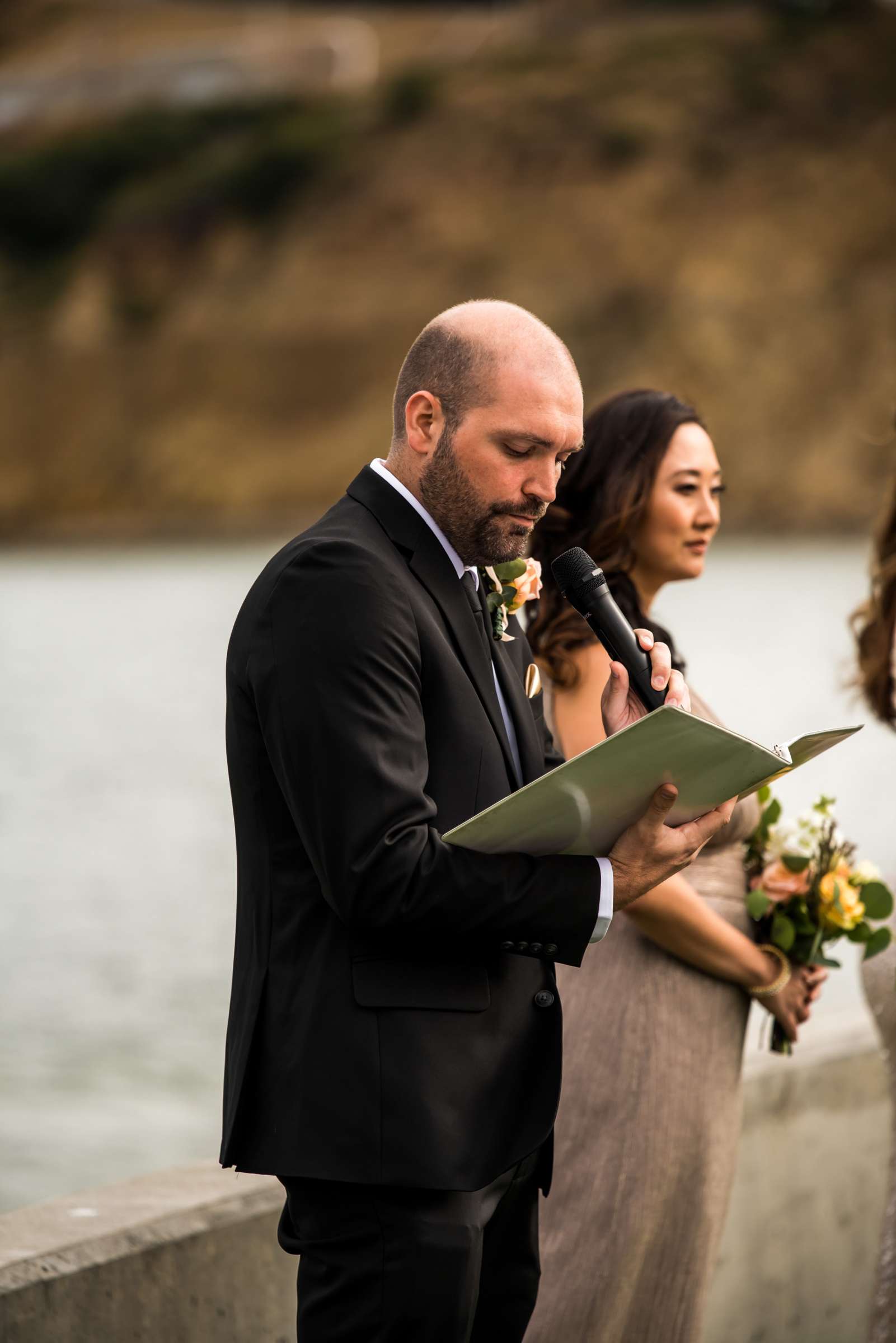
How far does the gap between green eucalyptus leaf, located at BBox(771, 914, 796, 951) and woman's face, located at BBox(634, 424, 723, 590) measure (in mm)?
540

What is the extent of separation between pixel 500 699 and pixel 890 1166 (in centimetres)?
139

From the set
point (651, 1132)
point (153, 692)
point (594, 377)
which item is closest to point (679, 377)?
point (594, 377)

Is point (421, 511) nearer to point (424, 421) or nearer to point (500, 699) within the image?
point (424, 421)

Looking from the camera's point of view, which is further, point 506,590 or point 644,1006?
point 644,1006

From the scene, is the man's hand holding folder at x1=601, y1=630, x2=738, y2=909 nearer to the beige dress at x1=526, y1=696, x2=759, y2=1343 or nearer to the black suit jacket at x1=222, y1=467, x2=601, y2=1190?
the black suit jacket at x1=222, y1=467, x2=601, y2=1190

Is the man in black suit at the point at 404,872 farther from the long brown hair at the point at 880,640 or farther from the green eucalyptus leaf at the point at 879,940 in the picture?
the long brown hair at the point at 880,640

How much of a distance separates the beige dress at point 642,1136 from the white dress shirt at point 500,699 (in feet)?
1.89

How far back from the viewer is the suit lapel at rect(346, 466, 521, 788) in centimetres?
172

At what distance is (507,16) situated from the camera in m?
39.8

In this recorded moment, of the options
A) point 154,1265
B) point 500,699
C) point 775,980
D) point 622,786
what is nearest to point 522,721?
point 500,699

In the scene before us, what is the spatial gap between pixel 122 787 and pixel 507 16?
31765 millimetres

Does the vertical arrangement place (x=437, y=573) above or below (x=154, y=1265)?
above

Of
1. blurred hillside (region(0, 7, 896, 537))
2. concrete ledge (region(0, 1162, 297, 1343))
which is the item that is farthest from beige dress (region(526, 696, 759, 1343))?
blurred hillside (region(0, 7, 896, 537))

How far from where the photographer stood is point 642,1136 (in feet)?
7.91
